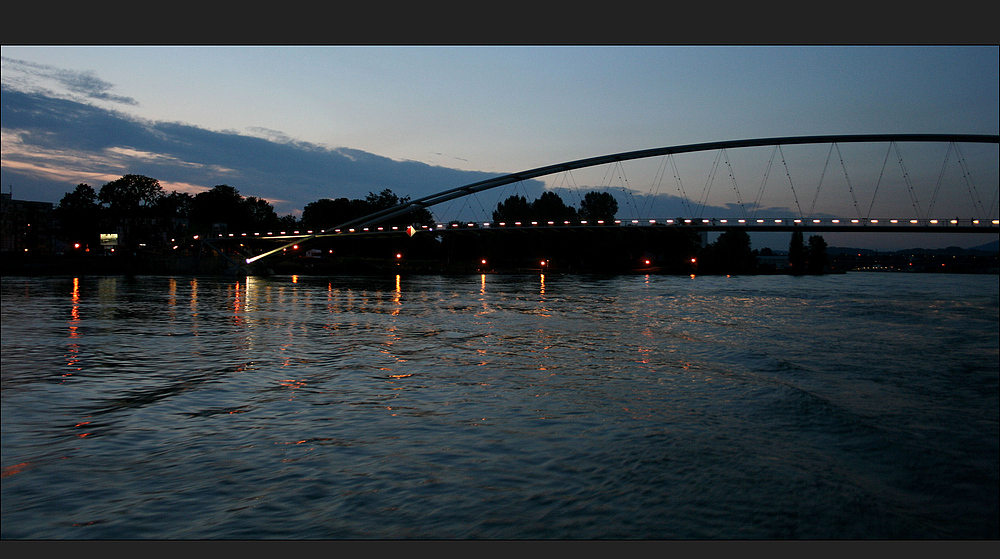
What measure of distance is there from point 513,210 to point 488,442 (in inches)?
5057

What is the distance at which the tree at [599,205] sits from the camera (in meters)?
140

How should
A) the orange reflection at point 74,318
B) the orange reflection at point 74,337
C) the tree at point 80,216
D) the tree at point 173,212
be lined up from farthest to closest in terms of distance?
1. the tree at point 173,212
2. the tree at point 80,216
3. the orange reflection at point 74,318
4. the orange reflection at point 74,337

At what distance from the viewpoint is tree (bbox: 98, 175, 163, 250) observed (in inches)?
4203

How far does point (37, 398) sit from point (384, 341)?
7.96 metres

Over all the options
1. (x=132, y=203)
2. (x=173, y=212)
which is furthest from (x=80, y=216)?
(x=173, y=212)

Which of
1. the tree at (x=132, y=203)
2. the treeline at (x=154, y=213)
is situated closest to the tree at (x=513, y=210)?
the treeline at (x=154, y=213)

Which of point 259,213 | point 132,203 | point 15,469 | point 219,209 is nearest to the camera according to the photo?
point 15,469

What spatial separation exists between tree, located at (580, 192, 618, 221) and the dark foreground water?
12641 centimetres

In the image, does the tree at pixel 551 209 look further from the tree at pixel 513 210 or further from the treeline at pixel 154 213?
the treeline at pixel 154 213

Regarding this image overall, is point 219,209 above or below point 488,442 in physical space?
above

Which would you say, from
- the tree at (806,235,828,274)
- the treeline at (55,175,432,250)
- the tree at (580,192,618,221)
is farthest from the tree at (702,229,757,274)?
the treeline at (55,175,432,250)

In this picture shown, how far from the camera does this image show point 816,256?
12550cm

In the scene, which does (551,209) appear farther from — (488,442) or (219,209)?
(488,442)

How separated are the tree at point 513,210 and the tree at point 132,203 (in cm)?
6786
